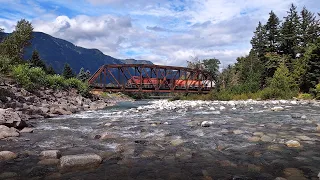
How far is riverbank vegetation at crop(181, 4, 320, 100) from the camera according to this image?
31.0m

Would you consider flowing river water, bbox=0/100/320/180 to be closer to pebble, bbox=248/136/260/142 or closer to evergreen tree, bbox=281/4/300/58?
pebble, bbox=248/136/260/142

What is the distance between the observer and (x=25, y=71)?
20094 mm

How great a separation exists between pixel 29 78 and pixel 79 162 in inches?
675

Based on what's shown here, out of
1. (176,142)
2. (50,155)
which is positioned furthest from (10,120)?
(176,142)

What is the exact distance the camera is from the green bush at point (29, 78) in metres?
18.2

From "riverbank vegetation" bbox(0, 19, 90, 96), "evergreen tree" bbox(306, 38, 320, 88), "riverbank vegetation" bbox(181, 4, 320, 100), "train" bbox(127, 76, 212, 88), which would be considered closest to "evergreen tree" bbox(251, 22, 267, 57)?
"riverbank vegetation" bbox(181, 4, 320, 100)

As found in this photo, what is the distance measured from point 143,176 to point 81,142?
9.99ft

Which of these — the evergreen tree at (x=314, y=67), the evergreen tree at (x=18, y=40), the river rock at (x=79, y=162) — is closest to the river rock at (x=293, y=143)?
the river rock at (x=79, y=162)

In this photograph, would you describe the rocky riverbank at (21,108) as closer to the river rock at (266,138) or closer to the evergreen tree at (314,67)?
the river rock at (266,138)

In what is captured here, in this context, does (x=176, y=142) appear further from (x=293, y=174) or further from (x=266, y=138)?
(x=293, y=174)

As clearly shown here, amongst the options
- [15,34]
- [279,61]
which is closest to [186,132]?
[15,34]

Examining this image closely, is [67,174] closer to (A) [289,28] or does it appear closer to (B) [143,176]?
(B) [143,176]

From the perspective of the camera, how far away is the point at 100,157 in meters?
5.02

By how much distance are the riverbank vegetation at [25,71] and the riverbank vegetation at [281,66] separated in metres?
17.2
